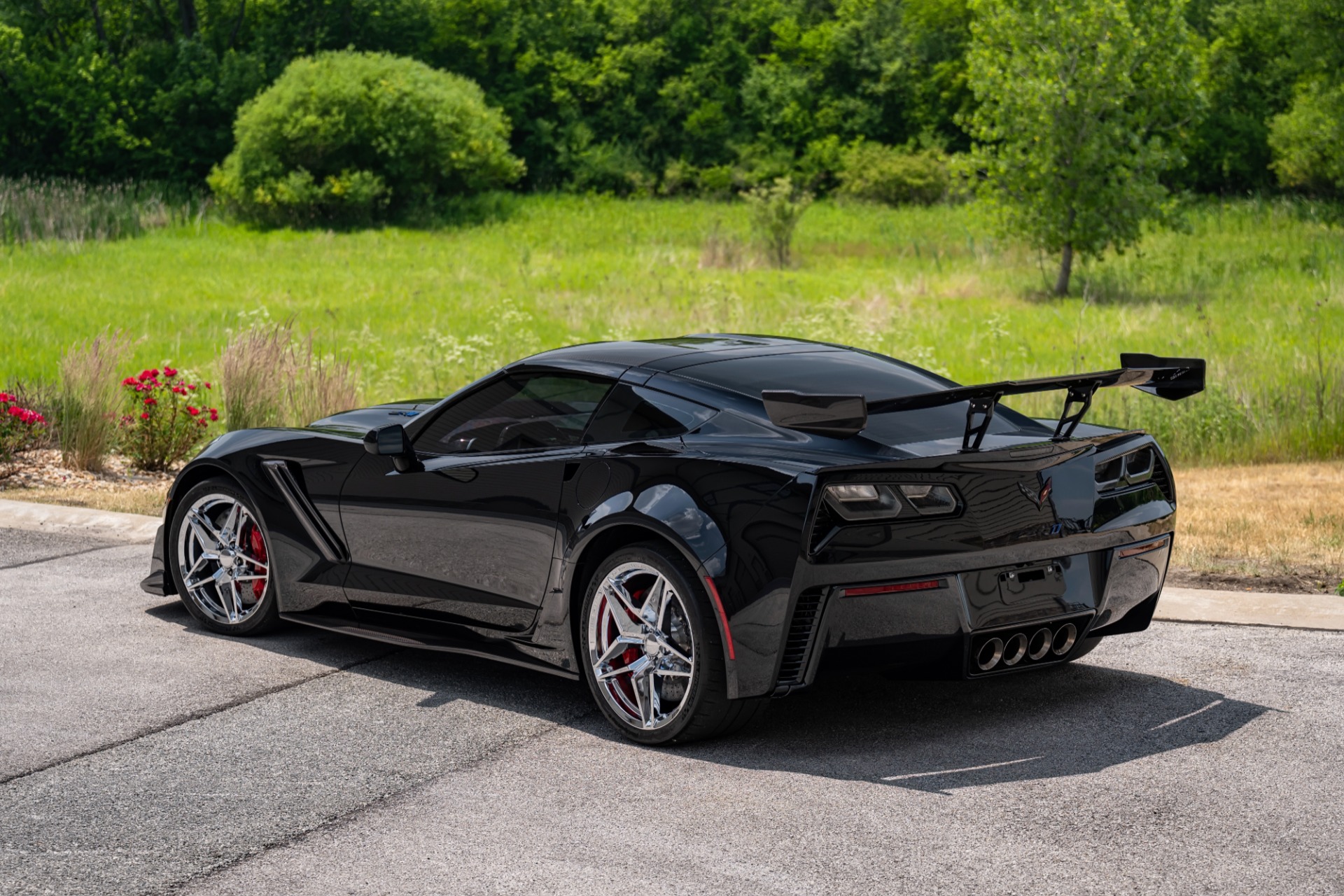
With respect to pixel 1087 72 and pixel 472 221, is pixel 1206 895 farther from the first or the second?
pixel 472 221

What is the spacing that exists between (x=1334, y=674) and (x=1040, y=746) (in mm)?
1608

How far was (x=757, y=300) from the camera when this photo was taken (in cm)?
2339

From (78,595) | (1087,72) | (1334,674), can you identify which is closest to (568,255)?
(1087,72)

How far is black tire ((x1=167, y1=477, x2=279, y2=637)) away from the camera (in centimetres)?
648

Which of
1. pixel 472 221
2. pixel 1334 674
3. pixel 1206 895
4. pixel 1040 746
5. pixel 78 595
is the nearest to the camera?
pixel 1206 895

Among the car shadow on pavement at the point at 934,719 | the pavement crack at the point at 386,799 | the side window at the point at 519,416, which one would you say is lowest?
the pavement crack at the point at 386,799

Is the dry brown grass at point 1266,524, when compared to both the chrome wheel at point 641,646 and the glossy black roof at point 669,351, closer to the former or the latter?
the glossy black roof at point 669,351

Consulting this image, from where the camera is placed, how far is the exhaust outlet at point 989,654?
4.78 metres

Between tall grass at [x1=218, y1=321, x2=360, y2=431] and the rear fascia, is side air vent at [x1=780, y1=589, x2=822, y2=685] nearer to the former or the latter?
the rear fascia

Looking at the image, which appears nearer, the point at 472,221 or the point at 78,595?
the point at 78,595

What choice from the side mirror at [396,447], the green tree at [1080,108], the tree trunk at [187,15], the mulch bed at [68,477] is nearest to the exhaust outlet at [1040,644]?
the side mirror at [396,447]

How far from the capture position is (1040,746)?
194 inches

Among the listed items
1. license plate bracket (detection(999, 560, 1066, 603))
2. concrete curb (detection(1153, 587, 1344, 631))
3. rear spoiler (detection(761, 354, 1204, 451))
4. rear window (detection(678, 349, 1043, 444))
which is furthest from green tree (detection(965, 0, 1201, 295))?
license plate bracket (detection(999, 560, 1066, 603))

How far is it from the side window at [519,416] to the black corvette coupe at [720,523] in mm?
10
